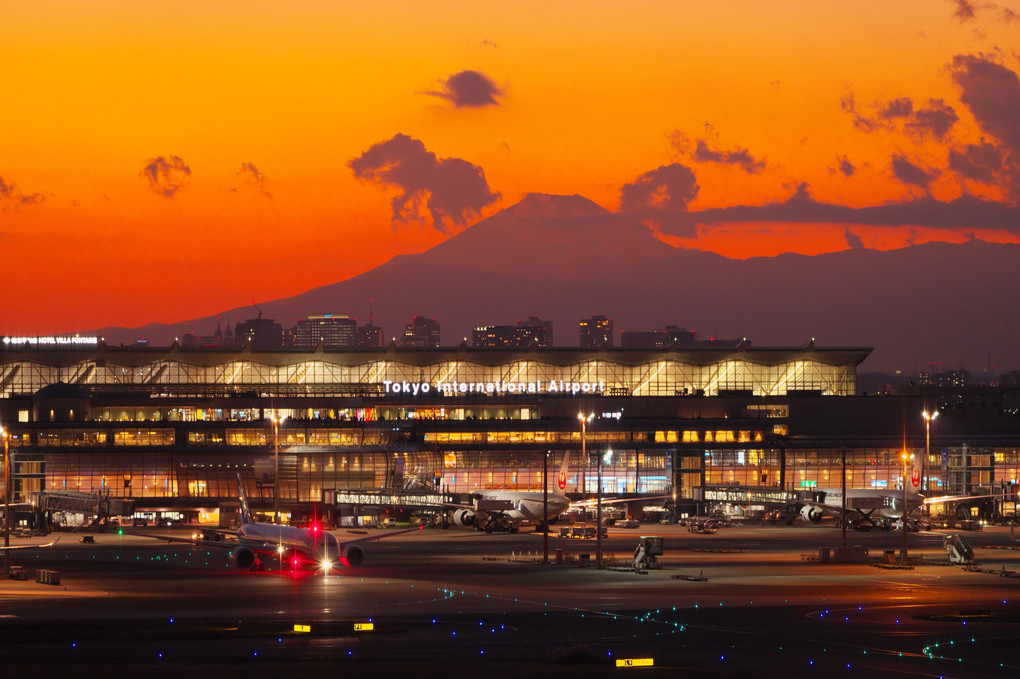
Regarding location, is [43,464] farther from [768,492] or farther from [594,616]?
[594,616]

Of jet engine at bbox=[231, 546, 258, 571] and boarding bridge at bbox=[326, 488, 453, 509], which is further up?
boarding bridge at bbox=[326, 488, 453, 509]

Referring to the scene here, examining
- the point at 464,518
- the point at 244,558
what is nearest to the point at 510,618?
the point at 244,558

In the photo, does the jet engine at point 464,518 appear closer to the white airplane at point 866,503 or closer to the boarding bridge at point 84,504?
the boarding bridge at point 84,504

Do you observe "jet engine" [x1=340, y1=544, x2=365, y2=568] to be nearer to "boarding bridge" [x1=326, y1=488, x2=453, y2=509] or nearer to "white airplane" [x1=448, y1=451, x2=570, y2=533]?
"white airplane" [x1=448, y1=451, x2=570, y2=533]

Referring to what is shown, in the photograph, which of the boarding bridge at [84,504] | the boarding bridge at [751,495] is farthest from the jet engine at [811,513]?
the boarding bridge at [84,504]

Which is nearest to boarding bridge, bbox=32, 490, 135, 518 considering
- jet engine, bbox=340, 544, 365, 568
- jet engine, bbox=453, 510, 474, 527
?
jet engine, bbox=453, 510, 474, 527

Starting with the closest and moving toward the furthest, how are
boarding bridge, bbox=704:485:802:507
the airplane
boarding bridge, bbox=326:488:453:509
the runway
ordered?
the runway < the airplane < boarding bridge, bbox=326:488:453:509 < boarding bridge, bbox=704:485:802:507
